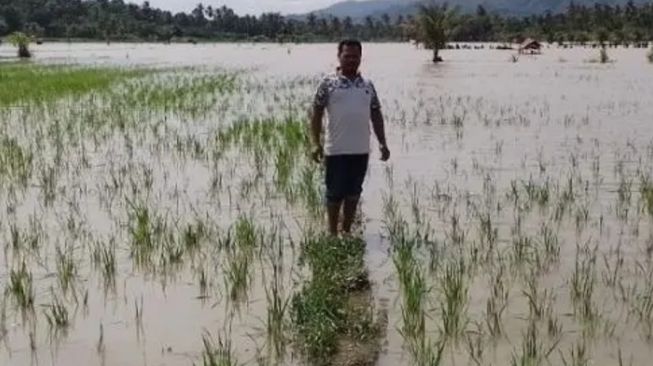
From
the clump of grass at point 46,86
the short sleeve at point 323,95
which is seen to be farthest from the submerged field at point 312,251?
the clump of grass at point 46,86

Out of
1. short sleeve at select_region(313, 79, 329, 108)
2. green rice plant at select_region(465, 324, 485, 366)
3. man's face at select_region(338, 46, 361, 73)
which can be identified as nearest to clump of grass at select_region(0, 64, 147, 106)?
short sleeve at select_region(313, 79, 329, 108)

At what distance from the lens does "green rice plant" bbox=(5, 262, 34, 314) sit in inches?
196

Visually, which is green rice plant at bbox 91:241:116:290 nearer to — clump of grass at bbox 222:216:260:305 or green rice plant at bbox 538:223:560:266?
clump of grass at bbox 222:216:260:305

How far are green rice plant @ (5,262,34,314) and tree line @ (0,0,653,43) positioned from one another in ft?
222

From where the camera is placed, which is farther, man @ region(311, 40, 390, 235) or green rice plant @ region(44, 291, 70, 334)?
man @ region(311, 40, 390, 235)

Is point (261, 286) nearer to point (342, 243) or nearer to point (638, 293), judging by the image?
point (342, 243)

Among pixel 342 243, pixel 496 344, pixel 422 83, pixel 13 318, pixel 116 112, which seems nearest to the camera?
pixel 496 344

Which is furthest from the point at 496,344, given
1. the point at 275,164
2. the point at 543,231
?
the point at 275,164

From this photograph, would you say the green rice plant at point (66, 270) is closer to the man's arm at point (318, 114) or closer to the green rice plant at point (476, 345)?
the man's arm at point (318, 114)

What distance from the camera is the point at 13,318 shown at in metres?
4.84

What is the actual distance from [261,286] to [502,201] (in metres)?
3.28

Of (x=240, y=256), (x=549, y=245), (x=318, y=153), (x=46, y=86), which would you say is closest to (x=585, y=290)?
(x=549, y=245)

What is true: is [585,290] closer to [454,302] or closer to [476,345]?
[454,302]

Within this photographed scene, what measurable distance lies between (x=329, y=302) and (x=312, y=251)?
40.5 inches
